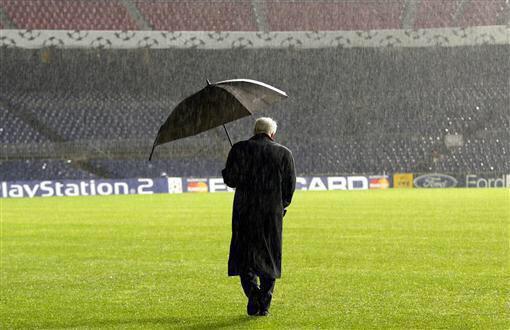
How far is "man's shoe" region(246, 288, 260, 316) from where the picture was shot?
8.09 metres

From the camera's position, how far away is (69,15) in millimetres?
53156

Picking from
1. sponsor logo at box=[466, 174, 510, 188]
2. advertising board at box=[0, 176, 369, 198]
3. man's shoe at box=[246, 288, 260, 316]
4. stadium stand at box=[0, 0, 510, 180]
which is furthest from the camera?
stadium stand at box=[0, 0, 510, 180]

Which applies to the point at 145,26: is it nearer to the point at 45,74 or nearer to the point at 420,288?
the point at 45,74

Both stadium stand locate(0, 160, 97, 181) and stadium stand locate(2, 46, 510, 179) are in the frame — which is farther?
stadium stand locate(2, 46, 510, 179)

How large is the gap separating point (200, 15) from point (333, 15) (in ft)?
27.7

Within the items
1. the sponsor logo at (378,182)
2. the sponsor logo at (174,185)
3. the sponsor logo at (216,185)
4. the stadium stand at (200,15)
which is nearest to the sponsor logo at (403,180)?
the sponsor logo at (378,182)

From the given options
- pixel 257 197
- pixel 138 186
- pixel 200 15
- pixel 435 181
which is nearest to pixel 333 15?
→ pixel 200 15

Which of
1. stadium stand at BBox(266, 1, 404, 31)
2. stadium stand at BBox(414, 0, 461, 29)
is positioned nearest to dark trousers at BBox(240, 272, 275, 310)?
stadium stand at BBox(266, 1, 404, 31)

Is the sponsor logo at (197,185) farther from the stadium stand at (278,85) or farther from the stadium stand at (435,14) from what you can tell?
the stadium stand at (435,14)

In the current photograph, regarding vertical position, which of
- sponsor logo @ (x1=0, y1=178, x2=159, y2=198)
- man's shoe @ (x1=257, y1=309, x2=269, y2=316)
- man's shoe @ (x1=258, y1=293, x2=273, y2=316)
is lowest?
sponsor logo @ (x1=0, y1=178, x2=159, y2=198)

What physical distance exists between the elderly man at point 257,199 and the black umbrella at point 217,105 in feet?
1.03

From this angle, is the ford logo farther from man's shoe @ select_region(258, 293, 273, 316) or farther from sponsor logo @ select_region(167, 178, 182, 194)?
man's shoe @ select_region(258, 293, 273, 316)

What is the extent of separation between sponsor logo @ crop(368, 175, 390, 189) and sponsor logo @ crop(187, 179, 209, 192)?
900cm

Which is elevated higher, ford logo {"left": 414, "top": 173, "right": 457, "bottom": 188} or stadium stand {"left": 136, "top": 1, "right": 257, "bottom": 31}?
stadium stand {"left": 136, "top": 1, "right": 257, "bottom": 31}
